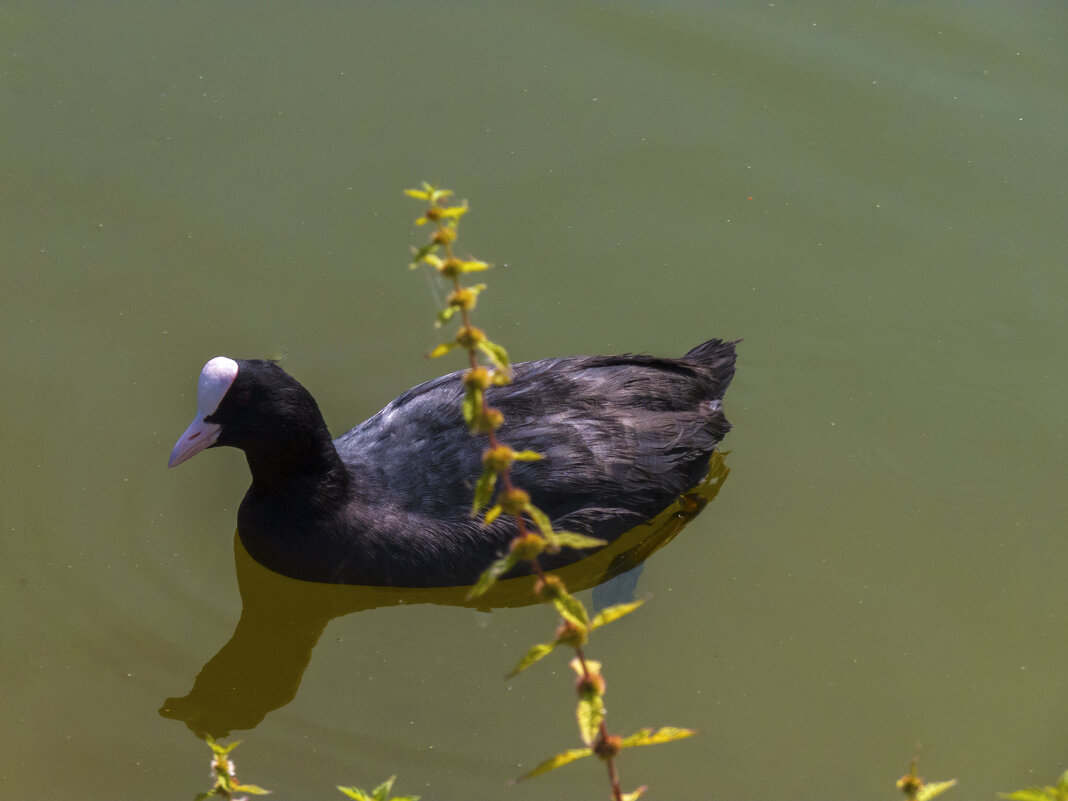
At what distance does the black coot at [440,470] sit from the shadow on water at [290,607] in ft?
0.40

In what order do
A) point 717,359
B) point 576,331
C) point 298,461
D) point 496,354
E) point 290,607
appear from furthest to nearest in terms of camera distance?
point 576,331, point 717,359, point 290,607, point 298,461, point 496,354

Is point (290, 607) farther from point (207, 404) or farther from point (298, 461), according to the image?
point (207, 404)

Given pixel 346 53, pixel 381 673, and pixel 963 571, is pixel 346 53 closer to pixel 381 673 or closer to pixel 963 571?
pixel 381 673

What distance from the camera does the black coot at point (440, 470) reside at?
13.9 feet

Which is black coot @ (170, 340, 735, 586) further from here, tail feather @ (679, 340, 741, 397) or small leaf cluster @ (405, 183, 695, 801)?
small leaf cluster @ (405, 183, 695, 801)

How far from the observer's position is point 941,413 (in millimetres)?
5090

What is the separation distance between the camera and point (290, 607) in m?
4.60

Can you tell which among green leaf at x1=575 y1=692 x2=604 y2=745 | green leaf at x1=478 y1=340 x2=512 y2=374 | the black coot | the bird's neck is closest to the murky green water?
the black coot

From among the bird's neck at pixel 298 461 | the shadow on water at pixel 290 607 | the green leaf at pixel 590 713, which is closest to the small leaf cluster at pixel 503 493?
the green leaf at pixel 590 713

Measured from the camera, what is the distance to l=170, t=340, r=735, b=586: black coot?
4.24 m

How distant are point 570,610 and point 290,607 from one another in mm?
2741

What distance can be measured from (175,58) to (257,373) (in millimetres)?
2876

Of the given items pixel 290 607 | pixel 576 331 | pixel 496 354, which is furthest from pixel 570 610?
pixel 576 331

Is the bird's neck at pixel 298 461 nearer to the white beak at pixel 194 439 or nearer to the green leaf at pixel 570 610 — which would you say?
the white beak at pixel 194 439
